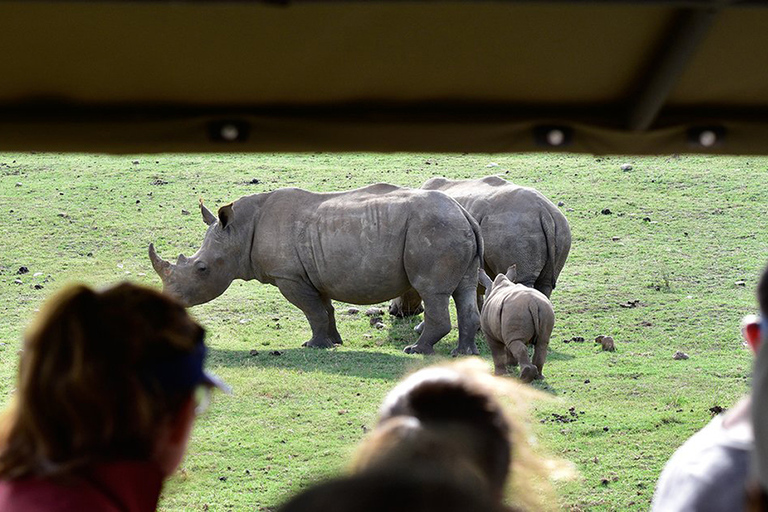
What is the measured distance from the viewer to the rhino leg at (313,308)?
40.9ft

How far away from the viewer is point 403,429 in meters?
2.10

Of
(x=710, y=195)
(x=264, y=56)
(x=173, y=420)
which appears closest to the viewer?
(x=173, y=420)

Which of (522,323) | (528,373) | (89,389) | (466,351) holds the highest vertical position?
(89,389)

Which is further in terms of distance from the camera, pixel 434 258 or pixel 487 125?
pixel 434 258

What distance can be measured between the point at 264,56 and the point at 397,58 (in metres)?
0.38

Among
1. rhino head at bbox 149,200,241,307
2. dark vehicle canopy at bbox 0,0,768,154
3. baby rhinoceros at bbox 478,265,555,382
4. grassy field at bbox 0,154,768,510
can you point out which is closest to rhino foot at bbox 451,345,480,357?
grassy field at bbox 0,154,768,510

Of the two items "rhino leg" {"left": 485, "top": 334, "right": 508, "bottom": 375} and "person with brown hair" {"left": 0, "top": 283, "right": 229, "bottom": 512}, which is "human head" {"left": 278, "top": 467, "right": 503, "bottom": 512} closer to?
"person with brown hair" {"left": 0, "top": 283, "right": 229, "bottom": 512}

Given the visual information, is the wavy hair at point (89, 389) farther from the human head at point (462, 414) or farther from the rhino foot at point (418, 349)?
the rhino foot at point (418, 349)

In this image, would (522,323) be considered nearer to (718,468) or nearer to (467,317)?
(467,317)

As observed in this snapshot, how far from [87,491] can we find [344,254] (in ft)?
34.5

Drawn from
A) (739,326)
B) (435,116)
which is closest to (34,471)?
(435,116)

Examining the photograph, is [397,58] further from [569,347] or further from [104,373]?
[569,347]

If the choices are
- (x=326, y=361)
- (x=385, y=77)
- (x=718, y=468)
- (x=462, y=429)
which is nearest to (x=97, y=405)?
(x=462, y=429)

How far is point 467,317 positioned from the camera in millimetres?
12438
